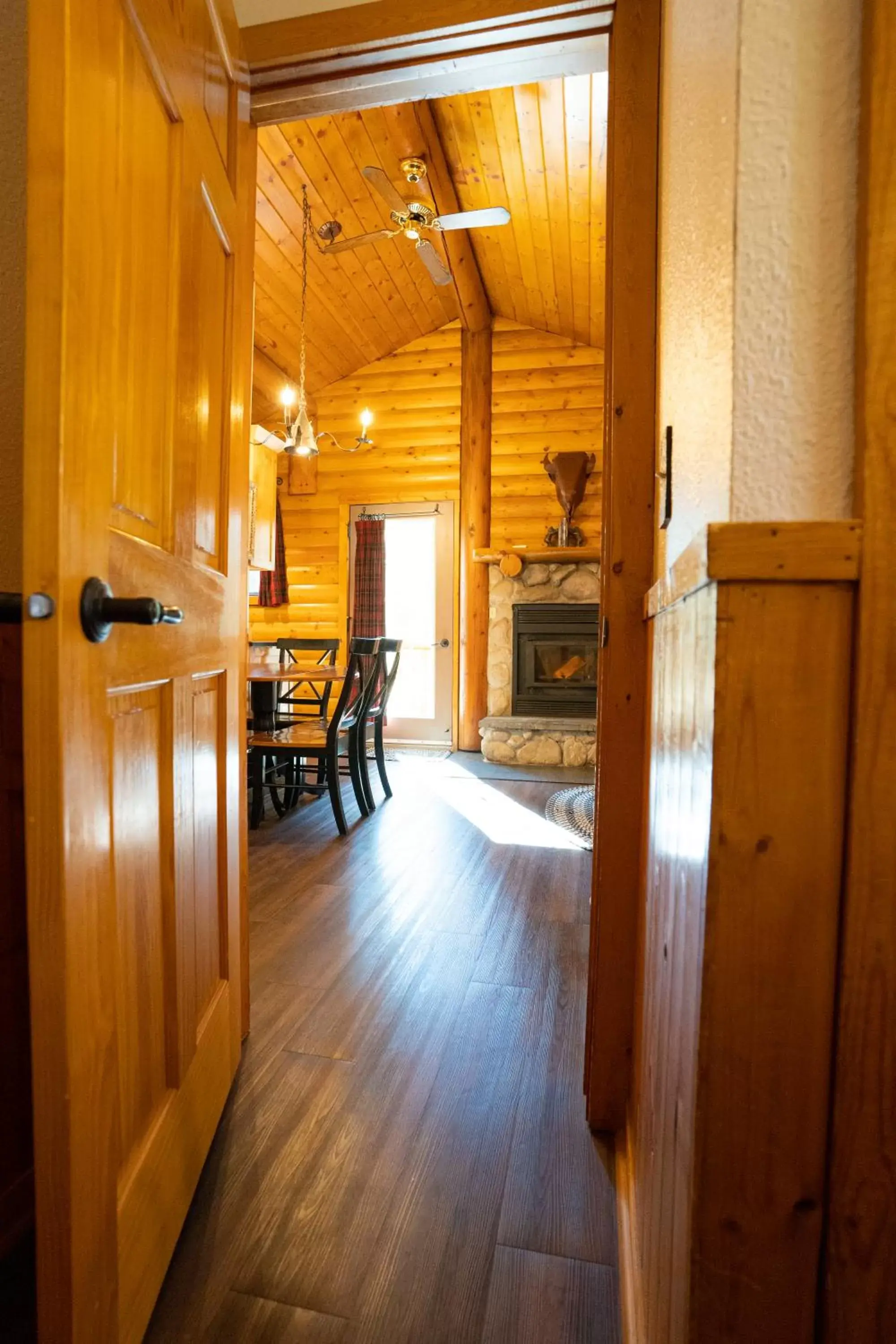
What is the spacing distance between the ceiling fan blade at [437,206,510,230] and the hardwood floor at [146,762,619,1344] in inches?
123

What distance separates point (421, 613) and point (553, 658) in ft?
4.28

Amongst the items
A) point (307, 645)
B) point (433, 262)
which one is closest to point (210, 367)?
point (433, 262)

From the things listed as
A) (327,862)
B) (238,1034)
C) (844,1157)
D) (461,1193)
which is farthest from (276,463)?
(844,1157)

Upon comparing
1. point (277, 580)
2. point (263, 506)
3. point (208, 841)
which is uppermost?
point (263, 506)

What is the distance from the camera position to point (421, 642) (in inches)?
227

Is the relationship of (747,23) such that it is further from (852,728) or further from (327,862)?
(327,862)

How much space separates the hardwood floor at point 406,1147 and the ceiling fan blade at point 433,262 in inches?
133

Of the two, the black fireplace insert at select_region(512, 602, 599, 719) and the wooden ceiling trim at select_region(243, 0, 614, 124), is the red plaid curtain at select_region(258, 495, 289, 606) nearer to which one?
the black fireplace insert at select_region(512, 602, 599, 719)

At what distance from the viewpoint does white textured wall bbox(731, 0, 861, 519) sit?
0.52 meters

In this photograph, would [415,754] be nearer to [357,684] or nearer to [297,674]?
[357,684]

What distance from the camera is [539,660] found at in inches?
210

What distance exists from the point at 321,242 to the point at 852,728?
481cm

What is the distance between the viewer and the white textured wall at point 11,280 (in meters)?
1.02

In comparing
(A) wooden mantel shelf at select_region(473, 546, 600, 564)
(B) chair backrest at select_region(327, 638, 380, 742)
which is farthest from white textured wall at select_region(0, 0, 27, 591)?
(A) wooden mantel shelf at select_region(473, 546, 600, 564)
